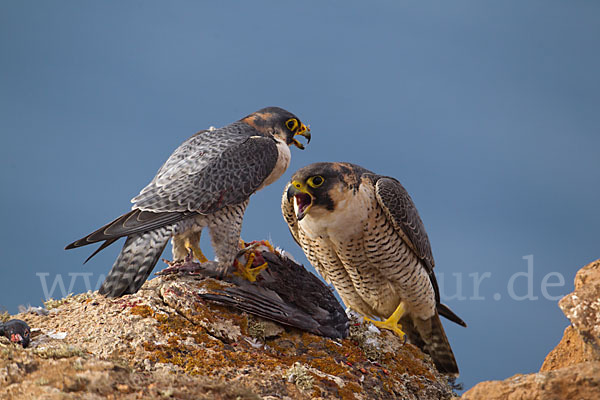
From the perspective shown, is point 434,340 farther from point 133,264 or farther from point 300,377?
point 133,264

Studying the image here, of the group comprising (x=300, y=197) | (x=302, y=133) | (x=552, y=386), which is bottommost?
(x=552, y=386)

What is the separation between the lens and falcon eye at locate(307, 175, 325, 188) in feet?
19.7

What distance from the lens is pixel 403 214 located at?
6570 millimetres

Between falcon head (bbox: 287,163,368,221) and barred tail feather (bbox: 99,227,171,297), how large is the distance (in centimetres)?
141

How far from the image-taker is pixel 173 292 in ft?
17.8

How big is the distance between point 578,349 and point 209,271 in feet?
10.4

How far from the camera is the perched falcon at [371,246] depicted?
20.1 feet

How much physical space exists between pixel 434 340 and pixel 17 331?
4.50 metres

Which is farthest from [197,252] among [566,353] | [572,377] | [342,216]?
[572,377]

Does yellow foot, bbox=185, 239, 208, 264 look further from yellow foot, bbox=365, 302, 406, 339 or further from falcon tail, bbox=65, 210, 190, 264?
yellow foot, bbox=365, 302, 406, 339

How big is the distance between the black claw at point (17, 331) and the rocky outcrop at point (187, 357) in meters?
0.08

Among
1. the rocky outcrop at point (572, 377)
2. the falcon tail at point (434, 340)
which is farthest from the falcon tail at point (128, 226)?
the falcon tail at point (434, 340)

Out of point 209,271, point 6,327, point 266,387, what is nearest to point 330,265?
point 209,271

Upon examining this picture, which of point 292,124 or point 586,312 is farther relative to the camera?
point 292,124
